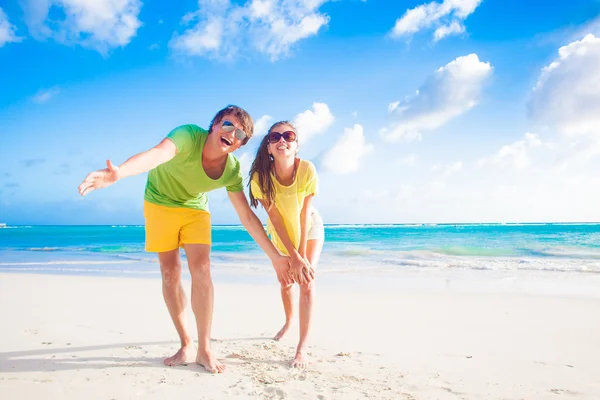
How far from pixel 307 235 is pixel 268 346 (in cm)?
119

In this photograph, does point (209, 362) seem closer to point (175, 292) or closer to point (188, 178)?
point (175, 292)

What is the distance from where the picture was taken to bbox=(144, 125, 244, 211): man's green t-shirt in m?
3.24

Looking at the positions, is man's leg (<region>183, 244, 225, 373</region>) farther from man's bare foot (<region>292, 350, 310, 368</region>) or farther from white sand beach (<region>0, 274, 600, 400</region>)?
man's bare foot (<region>292, 350, 310, 368</region>)

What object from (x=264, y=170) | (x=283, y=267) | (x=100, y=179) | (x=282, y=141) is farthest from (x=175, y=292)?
(x=100, y=179)

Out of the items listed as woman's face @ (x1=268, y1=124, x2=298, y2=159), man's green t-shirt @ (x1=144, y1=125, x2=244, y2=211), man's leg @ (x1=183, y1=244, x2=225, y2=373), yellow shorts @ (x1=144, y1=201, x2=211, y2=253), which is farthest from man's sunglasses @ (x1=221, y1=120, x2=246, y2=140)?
man's leg @ (x1=183, y1=244, x2=225, y2=373)

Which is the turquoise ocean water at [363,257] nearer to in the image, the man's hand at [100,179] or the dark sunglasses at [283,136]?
the dark sunglasses at [283,136]

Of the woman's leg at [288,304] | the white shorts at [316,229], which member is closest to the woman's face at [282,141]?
the white shorts at [316,229]

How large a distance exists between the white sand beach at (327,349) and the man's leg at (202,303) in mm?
117

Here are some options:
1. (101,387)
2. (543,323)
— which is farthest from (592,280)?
(101,387)

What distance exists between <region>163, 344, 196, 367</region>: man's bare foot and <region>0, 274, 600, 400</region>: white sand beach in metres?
0.09

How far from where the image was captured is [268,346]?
4074mm

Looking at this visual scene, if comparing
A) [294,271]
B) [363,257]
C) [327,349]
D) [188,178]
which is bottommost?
[363,257]

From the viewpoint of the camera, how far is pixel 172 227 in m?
3.50

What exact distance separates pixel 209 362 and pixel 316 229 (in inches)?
63.4
